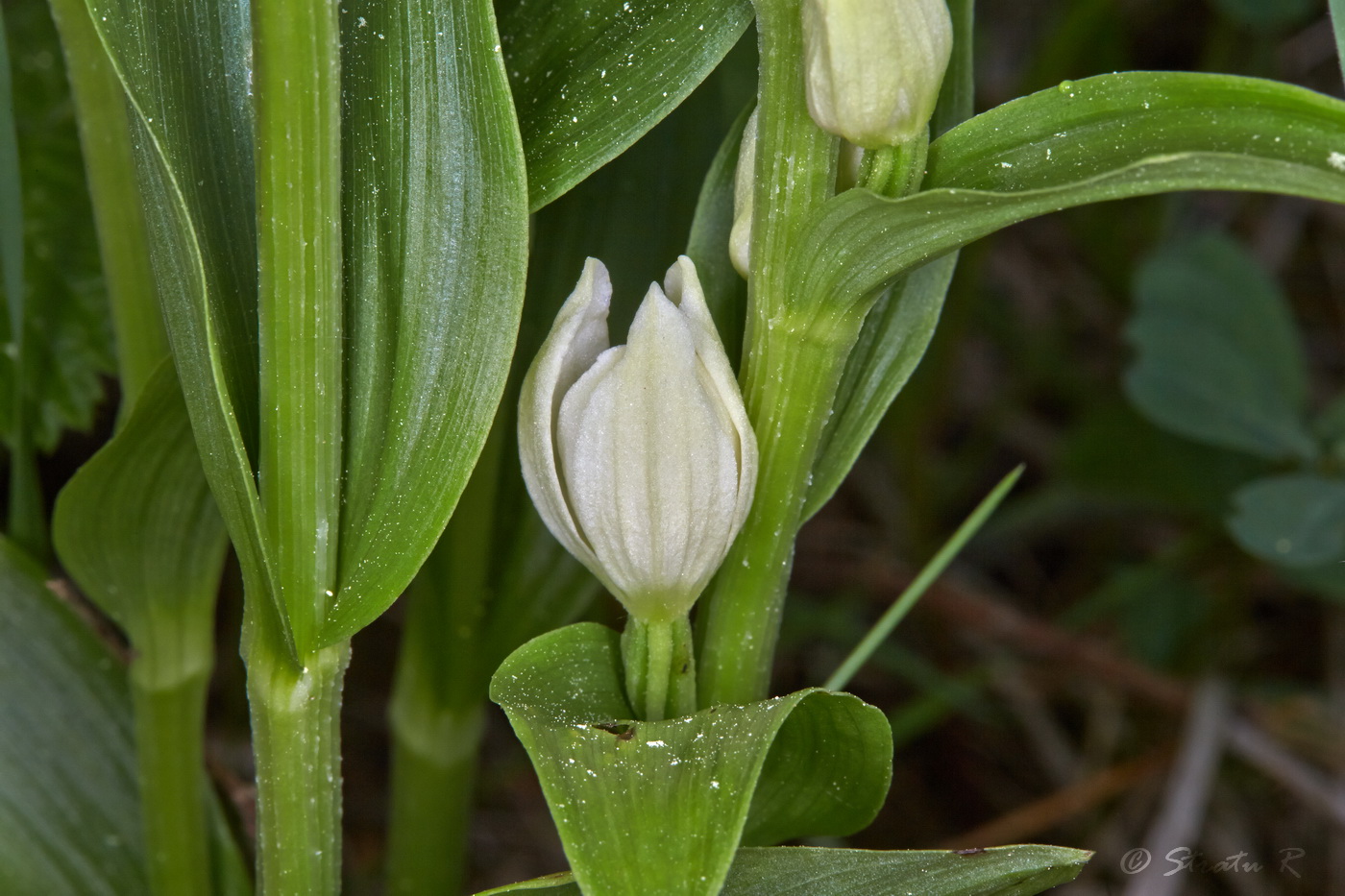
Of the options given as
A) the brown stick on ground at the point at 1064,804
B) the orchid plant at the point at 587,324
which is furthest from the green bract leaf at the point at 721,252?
the brown stick on ground at the point at 1064,804

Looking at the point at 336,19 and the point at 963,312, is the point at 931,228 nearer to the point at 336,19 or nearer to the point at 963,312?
the point at 336,19

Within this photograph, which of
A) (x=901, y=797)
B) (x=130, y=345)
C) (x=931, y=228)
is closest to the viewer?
(x=931, y=228)

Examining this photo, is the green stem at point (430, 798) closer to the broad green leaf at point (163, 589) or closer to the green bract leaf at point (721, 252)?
the broad green leaf at point (163, 589)

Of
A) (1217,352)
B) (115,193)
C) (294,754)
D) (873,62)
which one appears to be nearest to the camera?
(873,62)

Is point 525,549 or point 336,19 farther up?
point 336,19

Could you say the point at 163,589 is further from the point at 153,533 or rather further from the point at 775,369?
the point at 775,369

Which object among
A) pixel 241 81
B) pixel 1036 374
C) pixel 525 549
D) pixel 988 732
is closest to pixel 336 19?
pixel 241 81

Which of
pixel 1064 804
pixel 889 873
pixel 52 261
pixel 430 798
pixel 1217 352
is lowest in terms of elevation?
pixel 1064 804

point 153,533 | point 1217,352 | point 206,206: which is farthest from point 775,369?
point 1217,352
